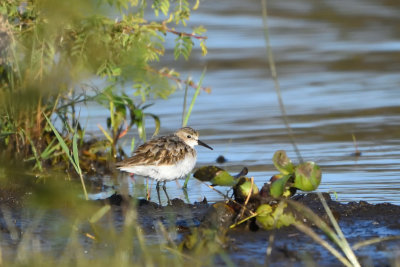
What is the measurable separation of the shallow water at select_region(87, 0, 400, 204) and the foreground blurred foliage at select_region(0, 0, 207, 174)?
77 cm

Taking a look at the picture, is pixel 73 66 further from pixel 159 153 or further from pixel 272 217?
pixel 159 153

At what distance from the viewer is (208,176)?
4.77 m

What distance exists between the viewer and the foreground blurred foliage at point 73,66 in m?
1.38

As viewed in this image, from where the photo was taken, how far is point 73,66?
2066 mm

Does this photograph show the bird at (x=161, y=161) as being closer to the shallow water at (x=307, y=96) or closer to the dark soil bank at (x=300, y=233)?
the shallow water at (x=307, y=96)

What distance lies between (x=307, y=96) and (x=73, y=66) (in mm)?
8817

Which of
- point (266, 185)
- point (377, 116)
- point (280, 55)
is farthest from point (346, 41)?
point (266, 185)

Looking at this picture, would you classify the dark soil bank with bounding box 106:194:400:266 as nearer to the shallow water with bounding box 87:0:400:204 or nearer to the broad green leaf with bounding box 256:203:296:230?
the broad green leaf with bounding box 256:203:296:230

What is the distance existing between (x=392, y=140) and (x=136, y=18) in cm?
364

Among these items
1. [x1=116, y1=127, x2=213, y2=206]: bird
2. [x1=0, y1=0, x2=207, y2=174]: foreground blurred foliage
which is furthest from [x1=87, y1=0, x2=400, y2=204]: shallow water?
[x1=0, y1=0, x2=207, y2=174]: foreground blurred foliage

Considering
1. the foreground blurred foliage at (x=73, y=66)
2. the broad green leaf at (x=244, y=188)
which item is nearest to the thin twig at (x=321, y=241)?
the foreground blurred foliage at (x=73, y=66)

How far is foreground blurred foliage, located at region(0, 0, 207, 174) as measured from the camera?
138 cm

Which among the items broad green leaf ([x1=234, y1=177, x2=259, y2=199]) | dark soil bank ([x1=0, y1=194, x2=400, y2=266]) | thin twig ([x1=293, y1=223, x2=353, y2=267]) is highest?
thin twig ([x1=293, y1=223, x2=353, y2=267])

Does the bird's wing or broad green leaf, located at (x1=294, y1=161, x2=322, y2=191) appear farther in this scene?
the bird's wing
